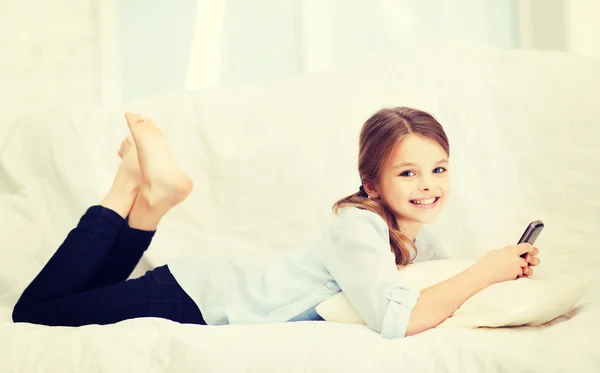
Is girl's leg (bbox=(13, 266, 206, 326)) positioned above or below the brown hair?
below

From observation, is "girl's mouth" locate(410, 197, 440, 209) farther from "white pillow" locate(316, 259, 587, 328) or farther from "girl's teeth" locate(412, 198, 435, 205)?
"white pillow" locate(316, 259, 587, 328)

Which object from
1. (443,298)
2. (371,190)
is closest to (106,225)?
(371,190)

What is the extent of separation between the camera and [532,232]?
96 cm

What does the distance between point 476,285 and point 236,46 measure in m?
1.15

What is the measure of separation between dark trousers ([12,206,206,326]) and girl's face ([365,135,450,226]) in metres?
0.35

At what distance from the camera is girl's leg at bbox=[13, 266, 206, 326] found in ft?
3.31

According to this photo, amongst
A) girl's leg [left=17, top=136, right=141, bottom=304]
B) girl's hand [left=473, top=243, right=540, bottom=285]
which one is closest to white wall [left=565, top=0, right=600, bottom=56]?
girl's hand [left=473, top=243, right=540, bottom=285]

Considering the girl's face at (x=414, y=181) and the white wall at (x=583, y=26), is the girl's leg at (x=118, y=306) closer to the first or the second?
the girl's face at (x=414, y=181)

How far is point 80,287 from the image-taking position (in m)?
1.06

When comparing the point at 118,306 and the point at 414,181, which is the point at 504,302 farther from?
the point at 118,306

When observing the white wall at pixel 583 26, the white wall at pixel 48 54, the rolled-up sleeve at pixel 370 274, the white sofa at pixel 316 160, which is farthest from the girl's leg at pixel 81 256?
the white wall at pixel 583 26

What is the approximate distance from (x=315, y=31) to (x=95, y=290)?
939mm

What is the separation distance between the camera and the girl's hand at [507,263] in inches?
33.4

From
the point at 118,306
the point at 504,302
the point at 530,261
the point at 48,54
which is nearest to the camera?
the point at 504,302
